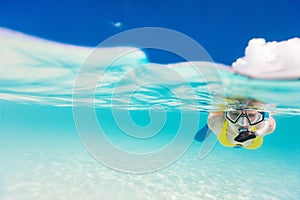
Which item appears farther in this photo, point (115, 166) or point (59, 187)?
point (115, 166)

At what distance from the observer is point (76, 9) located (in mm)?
7719

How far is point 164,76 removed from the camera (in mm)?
12164

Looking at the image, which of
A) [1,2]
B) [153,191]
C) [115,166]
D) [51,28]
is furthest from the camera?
[115,166]

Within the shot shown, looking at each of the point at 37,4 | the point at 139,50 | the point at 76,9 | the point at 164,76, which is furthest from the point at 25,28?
the point at 164,76

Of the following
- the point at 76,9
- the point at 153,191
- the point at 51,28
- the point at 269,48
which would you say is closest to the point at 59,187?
the point at 153,191

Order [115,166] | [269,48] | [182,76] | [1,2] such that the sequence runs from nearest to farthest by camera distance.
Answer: [269,48], [1,2], [182,76], [115,166]

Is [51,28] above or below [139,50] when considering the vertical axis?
above

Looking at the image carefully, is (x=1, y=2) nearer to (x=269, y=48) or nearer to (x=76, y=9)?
(x=76, y=9)

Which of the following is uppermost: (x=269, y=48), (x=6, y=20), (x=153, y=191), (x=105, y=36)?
(x=6, y=20)

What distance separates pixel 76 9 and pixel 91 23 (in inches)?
29.1

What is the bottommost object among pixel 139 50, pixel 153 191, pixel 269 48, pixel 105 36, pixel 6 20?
pixel 153 191

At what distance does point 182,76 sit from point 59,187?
26.2 ft

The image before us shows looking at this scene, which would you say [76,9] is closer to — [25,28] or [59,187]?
[25,28]

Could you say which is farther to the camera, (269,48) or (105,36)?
(105,36)
